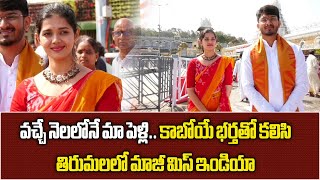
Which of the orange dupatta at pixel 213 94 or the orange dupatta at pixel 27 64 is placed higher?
the orange dupatta at pixel 27 64

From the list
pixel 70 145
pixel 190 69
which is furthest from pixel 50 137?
pixel 190 69

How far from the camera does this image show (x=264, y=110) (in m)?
1.54

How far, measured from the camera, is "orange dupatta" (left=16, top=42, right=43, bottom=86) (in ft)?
4.72

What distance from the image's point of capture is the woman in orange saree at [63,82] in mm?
1133

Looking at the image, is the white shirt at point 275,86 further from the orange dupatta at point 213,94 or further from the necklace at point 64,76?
the necklace at point 64,76

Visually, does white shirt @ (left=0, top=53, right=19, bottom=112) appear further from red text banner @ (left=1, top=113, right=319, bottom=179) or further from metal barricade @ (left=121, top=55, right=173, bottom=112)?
metal barricade @ (left=121, top=55, right=173, bottom=112)

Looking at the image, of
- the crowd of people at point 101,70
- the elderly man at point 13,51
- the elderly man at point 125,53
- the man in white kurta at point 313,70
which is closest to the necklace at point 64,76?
the crowd of people at point 101,70

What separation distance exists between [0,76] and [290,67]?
125cm

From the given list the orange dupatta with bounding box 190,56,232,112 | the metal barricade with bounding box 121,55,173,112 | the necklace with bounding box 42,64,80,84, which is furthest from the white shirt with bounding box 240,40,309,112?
the necklace with bounding box 42,64,80,84

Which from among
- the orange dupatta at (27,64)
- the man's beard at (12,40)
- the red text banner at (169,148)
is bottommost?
the red text banner at (169,148)

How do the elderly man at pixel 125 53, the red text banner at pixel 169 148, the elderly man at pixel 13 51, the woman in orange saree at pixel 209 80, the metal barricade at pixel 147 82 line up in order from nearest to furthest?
the elderly man at pixel 13 51, the red text banner at pixel 169 148, the woman in orange saree at pixel 209 80, the elderly man at pixel 125 53, the metal barricade at pixel 147 82

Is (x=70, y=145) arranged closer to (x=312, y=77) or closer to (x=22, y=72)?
(x=22, y=72)

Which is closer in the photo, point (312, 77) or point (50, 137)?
point (50, 137)

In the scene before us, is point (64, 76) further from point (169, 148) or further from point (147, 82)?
point (147, 82)
